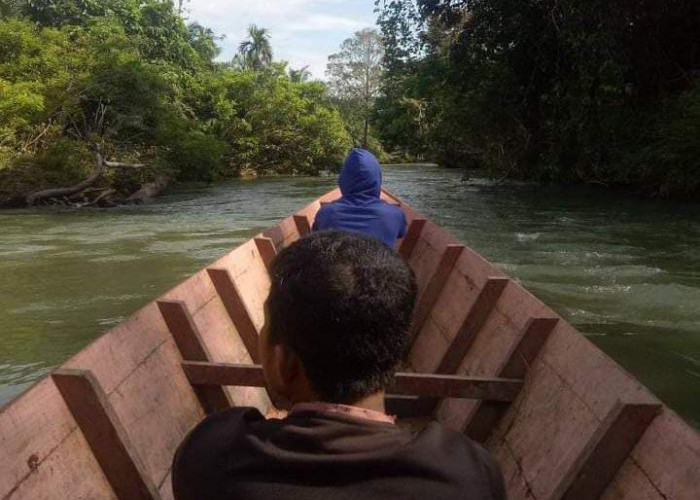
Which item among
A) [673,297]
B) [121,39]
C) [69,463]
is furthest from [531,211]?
[121,39]

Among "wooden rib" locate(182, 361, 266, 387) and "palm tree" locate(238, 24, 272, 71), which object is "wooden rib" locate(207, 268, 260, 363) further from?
"palm tree" locate(238, 24, 272, 71)

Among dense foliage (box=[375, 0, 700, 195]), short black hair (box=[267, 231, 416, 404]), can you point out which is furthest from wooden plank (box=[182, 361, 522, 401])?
dense foliage (box=[375, 0, 700, 195])

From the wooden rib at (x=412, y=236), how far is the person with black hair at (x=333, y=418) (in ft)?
15.5

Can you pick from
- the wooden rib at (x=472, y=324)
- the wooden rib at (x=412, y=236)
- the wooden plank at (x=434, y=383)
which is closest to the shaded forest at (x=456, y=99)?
the wooden rib at (x=412, y=236)

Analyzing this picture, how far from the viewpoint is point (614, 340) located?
576cm

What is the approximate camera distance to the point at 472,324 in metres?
3.70

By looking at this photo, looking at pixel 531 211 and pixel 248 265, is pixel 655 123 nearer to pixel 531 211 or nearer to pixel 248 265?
pixel 531 211

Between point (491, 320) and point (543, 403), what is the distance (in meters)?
0.95

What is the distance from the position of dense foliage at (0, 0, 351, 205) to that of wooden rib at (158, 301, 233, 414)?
14.8 m

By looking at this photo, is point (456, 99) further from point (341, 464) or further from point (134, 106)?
point (341, 464)

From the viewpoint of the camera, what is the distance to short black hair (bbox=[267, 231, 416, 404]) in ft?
3.89

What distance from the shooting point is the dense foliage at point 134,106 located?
60.8 feet

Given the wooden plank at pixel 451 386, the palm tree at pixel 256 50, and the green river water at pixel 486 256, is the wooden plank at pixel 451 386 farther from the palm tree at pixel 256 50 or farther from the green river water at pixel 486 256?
the palm tree at pixel 256 50

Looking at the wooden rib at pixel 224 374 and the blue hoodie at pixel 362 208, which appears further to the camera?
the blue hoodie at pixel 362 208
